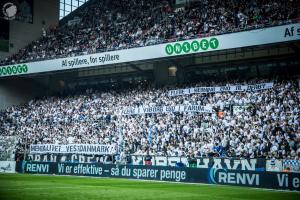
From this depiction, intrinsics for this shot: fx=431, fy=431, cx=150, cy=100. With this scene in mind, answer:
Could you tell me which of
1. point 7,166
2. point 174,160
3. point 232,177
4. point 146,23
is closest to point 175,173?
point 174,160

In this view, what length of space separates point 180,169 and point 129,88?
20.0 metres

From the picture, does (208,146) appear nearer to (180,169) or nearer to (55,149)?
(180,169)

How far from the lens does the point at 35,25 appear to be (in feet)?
180

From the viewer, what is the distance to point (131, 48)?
1543 inches

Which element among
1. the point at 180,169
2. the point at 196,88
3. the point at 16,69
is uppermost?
the point at 16,69

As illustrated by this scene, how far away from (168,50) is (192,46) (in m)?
2.47

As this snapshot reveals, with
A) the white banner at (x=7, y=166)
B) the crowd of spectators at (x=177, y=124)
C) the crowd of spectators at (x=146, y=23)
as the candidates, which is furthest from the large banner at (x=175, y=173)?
the crowd of spectators at (x=146, y=23)

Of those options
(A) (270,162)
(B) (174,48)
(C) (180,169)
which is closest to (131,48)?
(B) (174,48)

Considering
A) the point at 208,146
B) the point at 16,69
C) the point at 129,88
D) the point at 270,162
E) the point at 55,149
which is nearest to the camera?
the point at 270,162

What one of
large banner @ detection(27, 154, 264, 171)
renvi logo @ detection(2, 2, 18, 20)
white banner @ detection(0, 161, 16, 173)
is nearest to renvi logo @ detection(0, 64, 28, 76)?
renvi logo @ detection(2, 2, 18, 20)

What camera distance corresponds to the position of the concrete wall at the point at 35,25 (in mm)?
52156

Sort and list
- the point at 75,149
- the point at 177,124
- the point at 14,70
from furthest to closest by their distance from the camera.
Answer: the point at 14,70
the point at 75,149
the point at 177,124

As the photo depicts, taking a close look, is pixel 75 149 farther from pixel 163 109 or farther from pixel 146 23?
pixel 146 23

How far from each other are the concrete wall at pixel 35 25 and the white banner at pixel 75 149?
66.6ft
